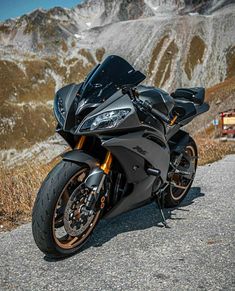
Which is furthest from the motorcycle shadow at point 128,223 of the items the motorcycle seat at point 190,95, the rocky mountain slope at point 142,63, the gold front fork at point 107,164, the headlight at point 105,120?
the rocky mountain slope at point 142,63

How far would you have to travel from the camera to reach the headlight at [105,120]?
417 centimetres

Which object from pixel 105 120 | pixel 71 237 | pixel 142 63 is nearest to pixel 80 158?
pixel 105 120

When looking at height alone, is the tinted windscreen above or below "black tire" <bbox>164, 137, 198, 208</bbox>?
above

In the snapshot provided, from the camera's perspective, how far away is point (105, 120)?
166 inches

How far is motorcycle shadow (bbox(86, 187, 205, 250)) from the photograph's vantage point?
4891mm

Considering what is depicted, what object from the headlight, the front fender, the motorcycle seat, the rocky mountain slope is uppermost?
the headlight

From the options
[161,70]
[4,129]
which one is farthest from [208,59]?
[4,129]

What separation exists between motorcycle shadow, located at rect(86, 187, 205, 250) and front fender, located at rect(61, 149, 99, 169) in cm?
101

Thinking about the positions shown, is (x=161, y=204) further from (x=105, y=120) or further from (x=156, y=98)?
(x=105, y=120)

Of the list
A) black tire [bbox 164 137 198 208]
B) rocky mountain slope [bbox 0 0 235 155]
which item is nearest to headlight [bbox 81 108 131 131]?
black tire [bbox 164 137 198 208]

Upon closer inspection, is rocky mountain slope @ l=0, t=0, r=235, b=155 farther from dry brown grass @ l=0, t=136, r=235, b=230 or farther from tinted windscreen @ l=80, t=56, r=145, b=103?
tinted windscreen @ l=80, t=56, r=145, b=103

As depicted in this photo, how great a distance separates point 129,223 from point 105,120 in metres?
1.83

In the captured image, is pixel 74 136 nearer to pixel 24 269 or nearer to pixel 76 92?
pixel 76 92

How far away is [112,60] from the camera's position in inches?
189
